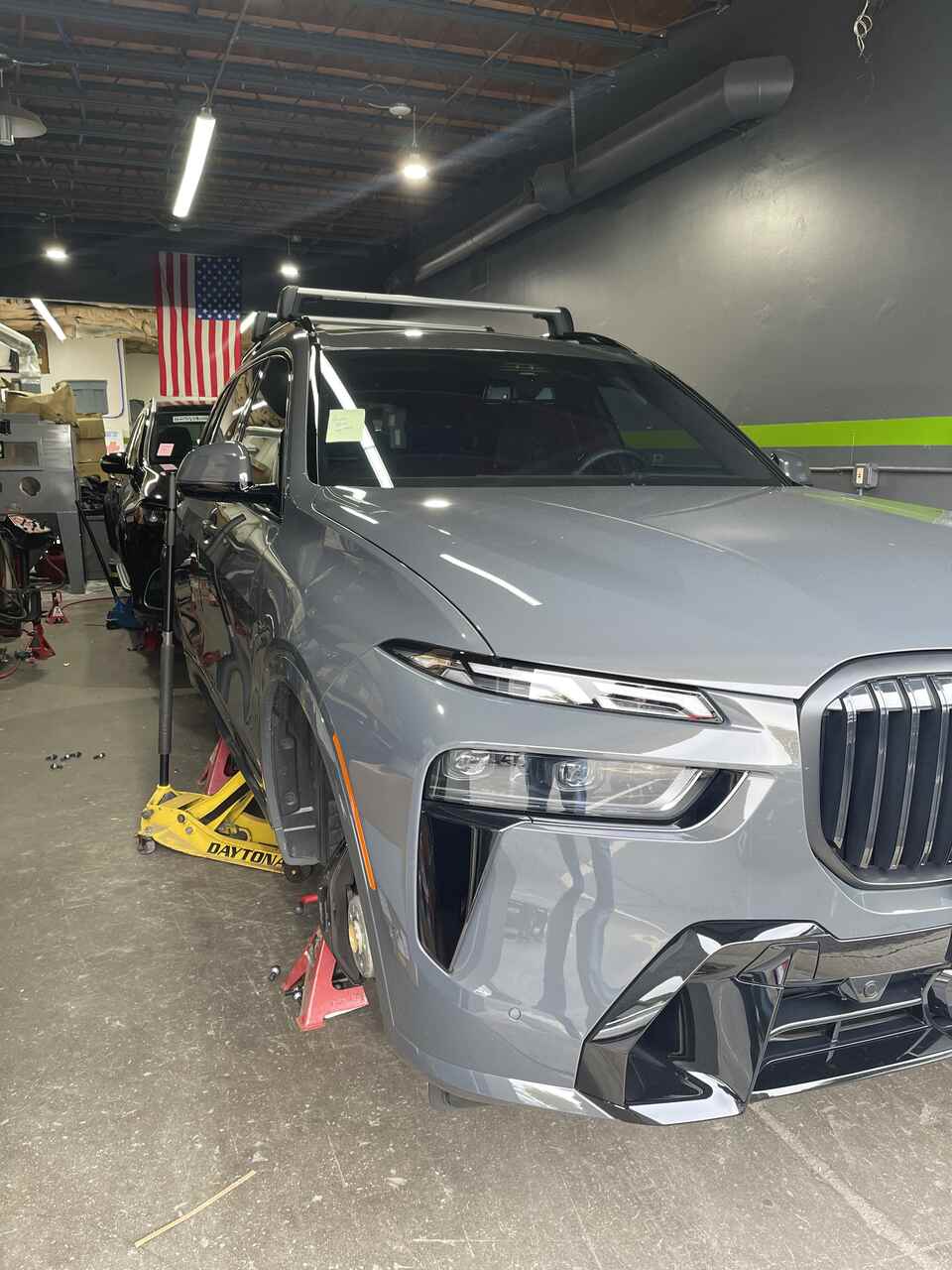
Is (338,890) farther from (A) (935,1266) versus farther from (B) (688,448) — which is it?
(B) (688,448)

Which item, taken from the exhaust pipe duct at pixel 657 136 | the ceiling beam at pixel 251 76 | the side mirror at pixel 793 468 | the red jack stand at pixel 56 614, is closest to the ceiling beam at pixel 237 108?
the ceiling beam at pixel 251 76

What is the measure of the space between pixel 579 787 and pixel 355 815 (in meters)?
0.41

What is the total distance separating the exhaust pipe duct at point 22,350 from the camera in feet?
45.4

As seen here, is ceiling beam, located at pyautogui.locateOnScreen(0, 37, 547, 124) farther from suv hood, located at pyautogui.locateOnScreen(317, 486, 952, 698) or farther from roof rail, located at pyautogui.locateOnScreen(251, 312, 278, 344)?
suv hood, located at pyautogui.locateOnScreen(317, 486, 952, 698)

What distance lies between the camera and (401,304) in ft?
10.7

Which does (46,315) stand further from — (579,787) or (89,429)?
(579,787)

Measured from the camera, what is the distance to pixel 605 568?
1.63 m

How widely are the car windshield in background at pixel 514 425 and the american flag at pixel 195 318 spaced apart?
1228cm

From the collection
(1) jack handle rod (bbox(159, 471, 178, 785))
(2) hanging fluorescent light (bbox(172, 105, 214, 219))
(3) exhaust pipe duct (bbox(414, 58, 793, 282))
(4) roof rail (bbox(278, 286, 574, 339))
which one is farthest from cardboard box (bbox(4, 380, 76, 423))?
(4) roof rail (bbox(278, 286, 574, 339))

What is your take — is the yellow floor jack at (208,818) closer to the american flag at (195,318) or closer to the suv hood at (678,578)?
the suv hood at (678,578)

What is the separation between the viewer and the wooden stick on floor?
1611 millimetres

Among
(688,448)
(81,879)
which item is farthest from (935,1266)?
(81,879)

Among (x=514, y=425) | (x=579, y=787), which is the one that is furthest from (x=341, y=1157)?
(x=514, y=425)

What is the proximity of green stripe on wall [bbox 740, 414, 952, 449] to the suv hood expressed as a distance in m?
3.07
